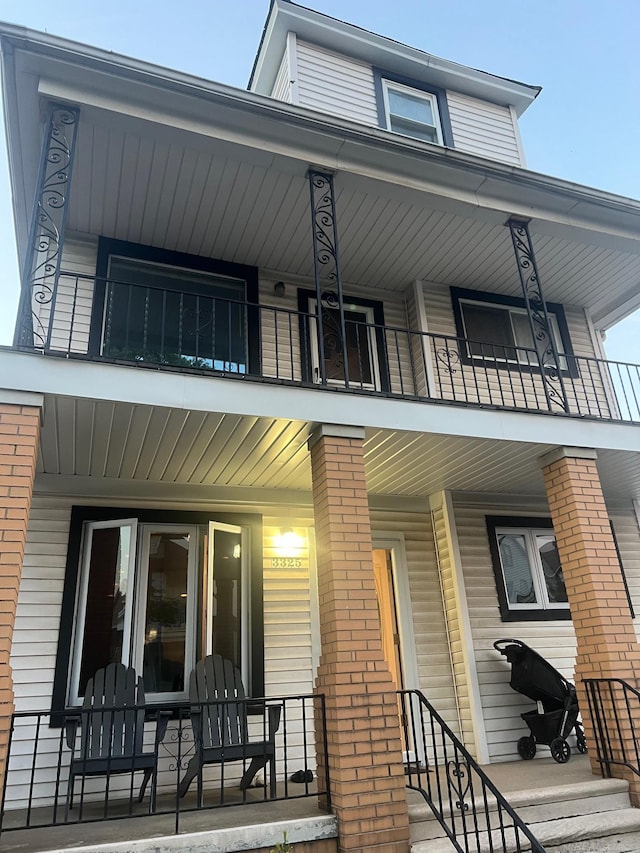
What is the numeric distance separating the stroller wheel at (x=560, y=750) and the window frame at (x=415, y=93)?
741cm

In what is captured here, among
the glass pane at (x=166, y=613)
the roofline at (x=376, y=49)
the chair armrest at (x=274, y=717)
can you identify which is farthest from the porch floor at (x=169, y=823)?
the roofline at (x=376, y=49)

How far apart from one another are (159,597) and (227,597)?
67 centimetres

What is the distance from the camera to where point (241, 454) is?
5.62 m

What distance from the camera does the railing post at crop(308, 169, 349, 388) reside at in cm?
520

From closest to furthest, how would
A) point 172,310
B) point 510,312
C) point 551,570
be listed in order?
point 172,310, point 551,570, point 510,312

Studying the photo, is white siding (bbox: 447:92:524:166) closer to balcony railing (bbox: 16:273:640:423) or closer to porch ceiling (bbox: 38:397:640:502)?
→ balcony railing (bbox: 16:273:640:423)

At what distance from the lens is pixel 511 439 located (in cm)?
570

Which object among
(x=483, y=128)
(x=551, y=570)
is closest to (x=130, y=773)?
(x=551, y=570)

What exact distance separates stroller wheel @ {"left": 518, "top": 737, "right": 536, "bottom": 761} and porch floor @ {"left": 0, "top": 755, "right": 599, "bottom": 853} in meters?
1.19

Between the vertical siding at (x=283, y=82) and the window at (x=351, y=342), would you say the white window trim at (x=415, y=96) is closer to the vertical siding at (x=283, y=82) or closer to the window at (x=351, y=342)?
the vertical siding at (x=283, y=82)

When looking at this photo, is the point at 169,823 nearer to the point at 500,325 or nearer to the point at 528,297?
the point at 528,297

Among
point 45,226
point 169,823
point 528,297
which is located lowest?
point 169,823

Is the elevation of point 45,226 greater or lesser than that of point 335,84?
lesser

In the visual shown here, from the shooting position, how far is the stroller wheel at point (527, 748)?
6348 millimetres
